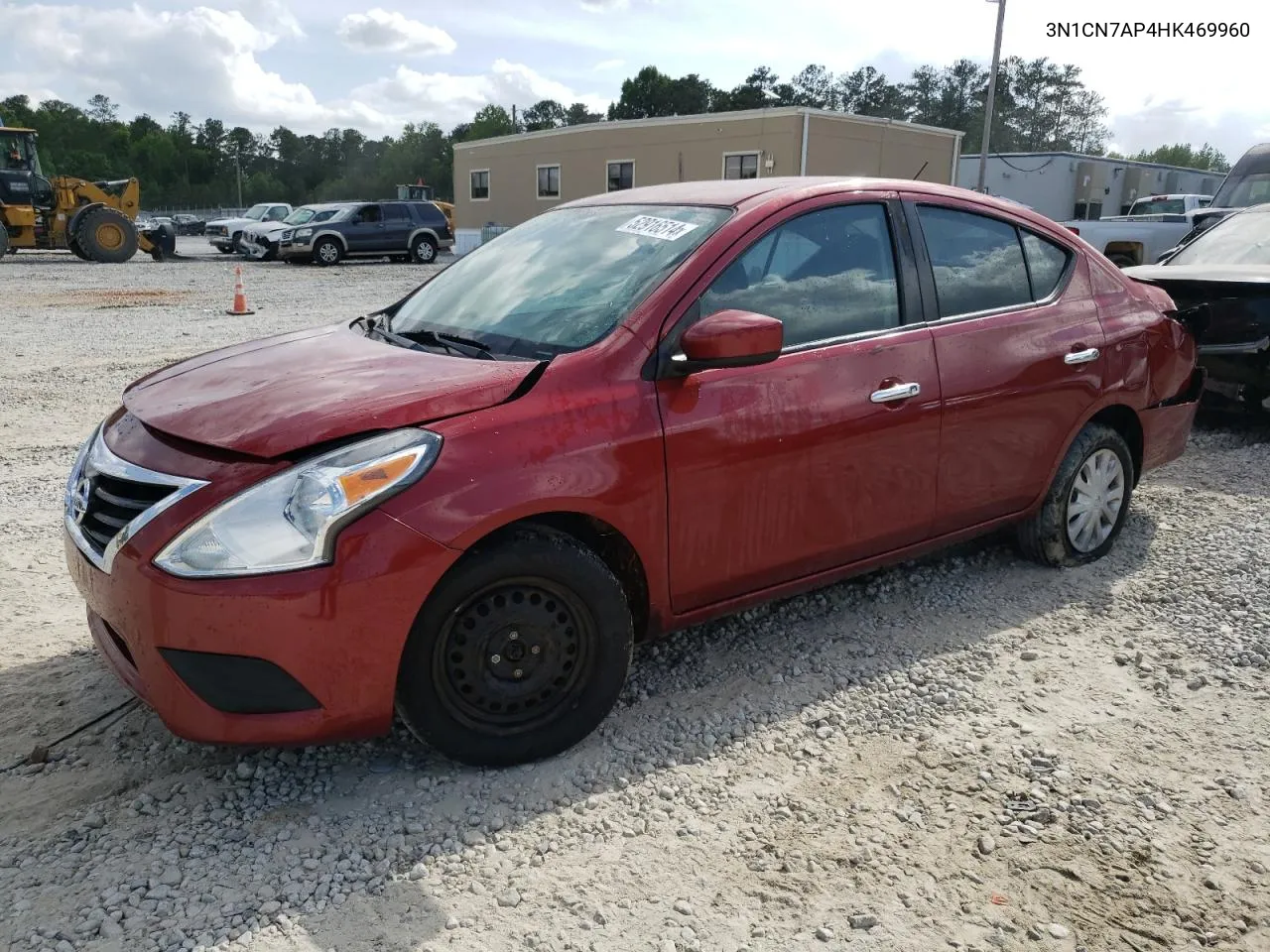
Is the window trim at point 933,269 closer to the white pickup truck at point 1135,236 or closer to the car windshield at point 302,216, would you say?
the white pickup truck at point 1135,236

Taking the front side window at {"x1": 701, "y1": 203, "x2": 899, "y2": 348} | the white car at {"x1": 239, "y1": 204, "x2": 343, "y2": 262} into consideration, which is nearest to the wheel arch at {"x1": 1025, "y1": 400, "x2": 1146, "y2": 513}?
the front side window at {"x1": 701, "y1": 203, "x2": 899, "y2": 348}

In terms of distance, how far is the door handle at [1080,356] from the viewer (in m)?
4.20

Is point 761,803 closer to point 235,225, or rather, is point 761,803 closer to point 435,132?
point 235,225

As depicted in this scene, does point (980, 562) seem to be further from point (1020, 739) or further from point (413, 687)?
point (413, 687)

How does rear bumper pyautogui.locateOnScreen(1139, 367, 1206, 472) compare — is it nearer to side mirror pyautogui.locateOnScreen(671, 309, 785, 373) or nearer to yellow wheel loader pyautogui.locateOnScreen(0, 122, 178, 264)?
side mirror pyautogui.locateOnScreen(671, 309, 785, 373)

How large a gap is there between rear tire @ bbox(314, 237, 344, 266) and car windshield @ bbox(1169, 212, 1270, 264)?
22.6 meters

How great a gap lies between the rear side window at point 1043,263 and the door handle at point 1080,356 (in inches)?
10.6

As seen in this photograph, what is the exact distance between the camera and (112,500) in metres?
2.77

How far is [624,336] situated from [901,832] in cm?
163

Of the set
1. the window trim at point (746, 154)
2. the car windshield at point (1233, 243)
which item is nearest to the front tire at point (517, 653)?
the car windshield at point (1233, 243)

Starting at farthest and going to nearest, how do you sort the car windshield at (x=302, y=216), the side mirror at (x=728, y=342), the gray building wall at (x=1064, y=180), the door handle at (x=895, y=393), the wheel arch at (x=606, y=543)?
the gray building wall at (x=1064, y=180) → the car windshield at (x=302, y=216) → the door handle at (x=895, y=393) → the side mirror at (x=728, y=342) → the wheel arch at (x=606, y=543)

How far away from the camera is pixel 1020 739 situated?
10.5ft

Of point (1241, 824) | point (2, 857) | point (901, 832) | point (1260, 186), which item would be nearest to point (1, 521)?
point (2, 857)

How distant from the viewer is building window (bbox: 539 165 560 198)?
123 ft
